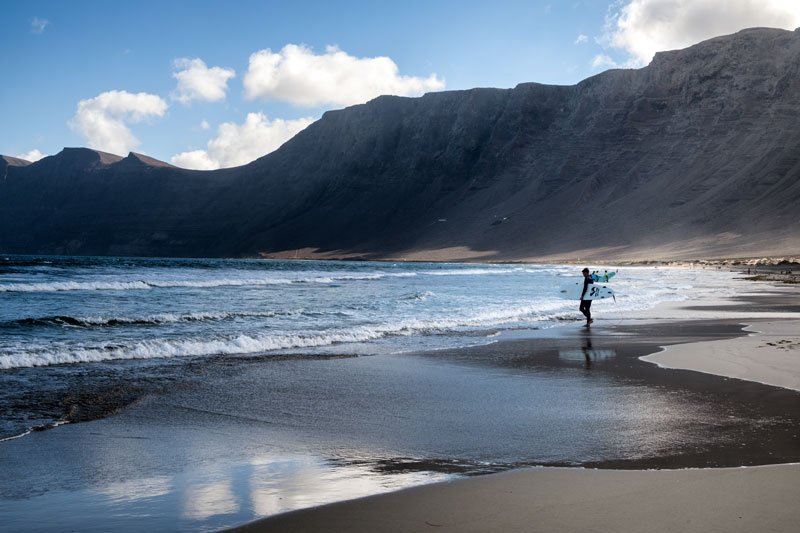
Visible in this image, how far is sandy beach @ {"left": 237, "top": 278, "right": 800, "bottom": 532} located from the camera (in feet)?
14.3

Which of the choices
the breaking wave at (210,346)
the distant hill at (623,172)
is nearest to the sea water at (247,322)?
the breaking wave at (210,346)

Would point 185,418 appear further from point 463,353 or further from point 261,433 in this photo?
point 463,353

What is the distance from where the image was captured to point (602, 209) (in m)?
142

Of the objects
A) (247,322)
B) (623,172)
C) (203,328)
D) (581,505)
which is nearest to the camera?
(581,505)

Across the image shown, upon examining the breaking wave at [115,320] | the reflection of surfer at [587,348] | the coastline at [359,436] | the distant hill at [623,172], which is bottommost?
the reflection of surfer at [587,348]

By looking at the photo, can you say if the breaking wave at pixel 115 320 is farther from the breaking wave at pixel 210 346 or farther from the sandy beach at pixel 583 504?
the sandy beach at pixel 583 504

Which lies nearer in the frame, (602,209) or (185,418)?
(185,418)

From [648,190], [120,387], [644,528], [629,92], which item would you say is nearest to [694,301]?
[120,387]

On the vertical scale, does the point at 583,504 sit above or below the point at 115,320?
below

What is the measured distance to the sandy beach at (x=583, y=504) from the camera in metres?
4.35

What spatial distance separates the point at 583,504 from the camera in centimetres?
473

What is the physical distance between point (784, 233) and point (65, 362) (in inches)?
4343

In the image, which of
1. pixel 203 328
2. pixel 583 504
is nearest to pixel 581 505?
pixel 583 504

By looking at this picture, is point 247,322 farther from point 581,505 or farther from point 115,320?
point 581,505
